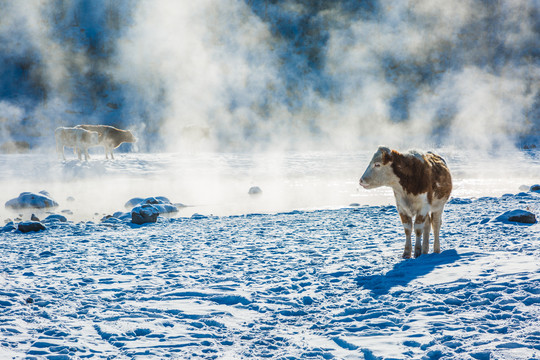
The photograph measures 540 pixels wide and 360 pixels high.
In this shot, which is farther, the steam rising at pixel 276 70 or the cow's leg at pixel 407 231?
the steam rising at pixel 276 70

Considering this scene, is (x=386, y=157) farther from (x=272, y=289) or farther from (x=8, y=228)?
(x=8, y=228)

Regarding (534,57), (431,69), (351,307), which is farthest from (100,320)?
(534,57)

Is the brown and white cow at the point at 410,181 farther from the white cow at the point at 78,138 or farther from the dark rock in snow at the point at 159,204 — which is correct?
the white cow at the point at 78,138

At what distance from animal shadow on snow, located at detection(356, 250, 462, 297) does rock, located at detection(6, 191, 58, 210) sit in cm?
1065

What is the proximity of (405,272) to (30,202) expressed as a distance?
11.2 meters

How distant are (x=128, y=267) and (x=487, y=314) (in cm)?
450

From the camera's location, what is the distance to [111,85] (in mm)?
59938

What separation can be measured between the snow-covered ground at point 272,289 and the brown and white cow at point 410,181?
610 mm

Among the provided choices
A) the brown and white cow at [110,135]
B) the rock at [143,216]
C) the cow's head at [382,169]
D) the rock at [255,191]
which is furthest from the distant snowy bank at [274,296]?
the brown and white cow at [110,135]

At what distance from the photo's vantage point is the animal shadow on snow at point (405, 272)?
5190 mm

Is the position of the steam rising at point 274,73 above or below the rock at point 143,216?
above

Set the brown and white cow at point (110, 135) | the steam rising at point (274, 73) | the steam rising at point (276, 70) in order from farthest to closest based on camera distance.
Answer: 1. the steam rising at point (276, 70)
2. the steam rising at point (274, 73)
3. the brown and white cow at point (110, 135)

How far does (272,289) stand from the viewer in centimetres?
525

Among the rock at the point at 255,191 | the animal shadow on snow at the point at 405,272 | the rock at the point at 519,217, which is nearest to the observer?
the animal shadow on snow at the point at 405,272
